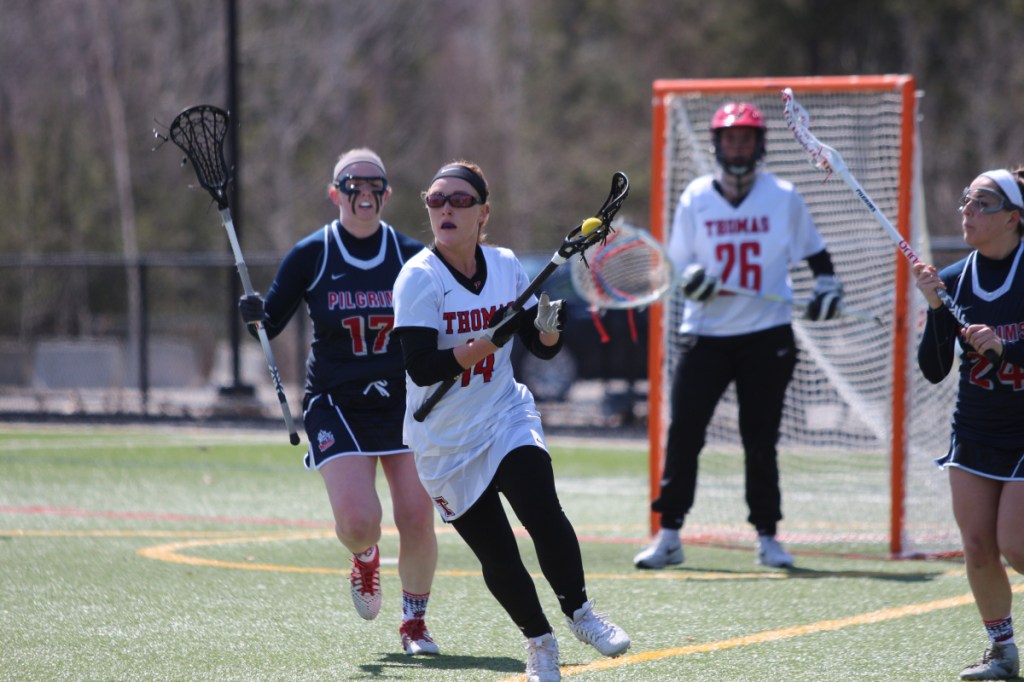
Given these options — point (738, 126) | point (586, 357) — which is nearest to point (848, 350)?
point (738, 126)

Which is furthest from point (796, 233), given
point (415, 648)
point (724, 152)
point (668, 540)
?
point (415, 648)

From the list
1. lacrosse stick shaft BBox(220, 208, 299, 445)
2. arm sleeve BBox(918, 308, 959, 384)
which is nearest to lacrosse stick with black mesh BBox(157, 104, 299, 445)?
lacrosse stick shaft BBox(220, 208, 299, 445)

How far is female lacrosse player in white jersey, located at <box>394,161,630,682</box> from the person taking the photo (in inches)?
189

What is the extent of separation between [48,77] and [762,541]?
26590 mm

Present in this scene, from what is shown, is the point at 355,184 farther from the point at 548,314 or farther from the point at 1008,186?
the point at 1008,186

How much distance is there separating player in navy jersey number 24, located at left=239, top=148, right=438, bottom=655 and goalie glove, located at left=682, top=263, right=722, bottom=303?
2.02m

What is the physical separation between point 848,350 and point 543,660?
553 cm

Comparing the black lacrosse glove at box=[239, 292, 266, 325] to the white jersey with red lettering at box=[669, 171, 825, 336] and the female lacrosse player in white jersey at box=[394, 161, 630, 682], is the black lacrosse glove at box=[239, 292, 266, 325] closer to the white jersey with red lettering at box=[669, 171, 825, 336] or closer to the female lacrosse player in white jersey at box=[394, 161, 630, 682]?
the female lacrosse player in white jersey at box=[394, 161, 630, 682]

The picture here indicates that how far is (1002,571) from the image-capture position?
525cm

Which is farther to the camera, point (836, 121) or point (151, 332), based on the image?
point (151, 332)

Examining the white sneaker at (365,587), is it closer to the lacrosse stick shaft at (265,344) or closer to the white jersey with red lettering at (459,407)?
the lacrosse stick shaft at (265,344)

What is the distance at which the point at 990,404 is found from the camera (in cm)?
526

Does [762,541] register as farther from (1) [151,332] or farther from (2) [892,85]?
(1) [151,332]

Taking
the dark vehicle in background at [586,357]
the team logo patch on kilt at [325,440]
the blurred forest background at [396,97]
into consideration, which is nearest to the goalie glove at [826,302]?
the team logo patch on kilt at [325,440]
